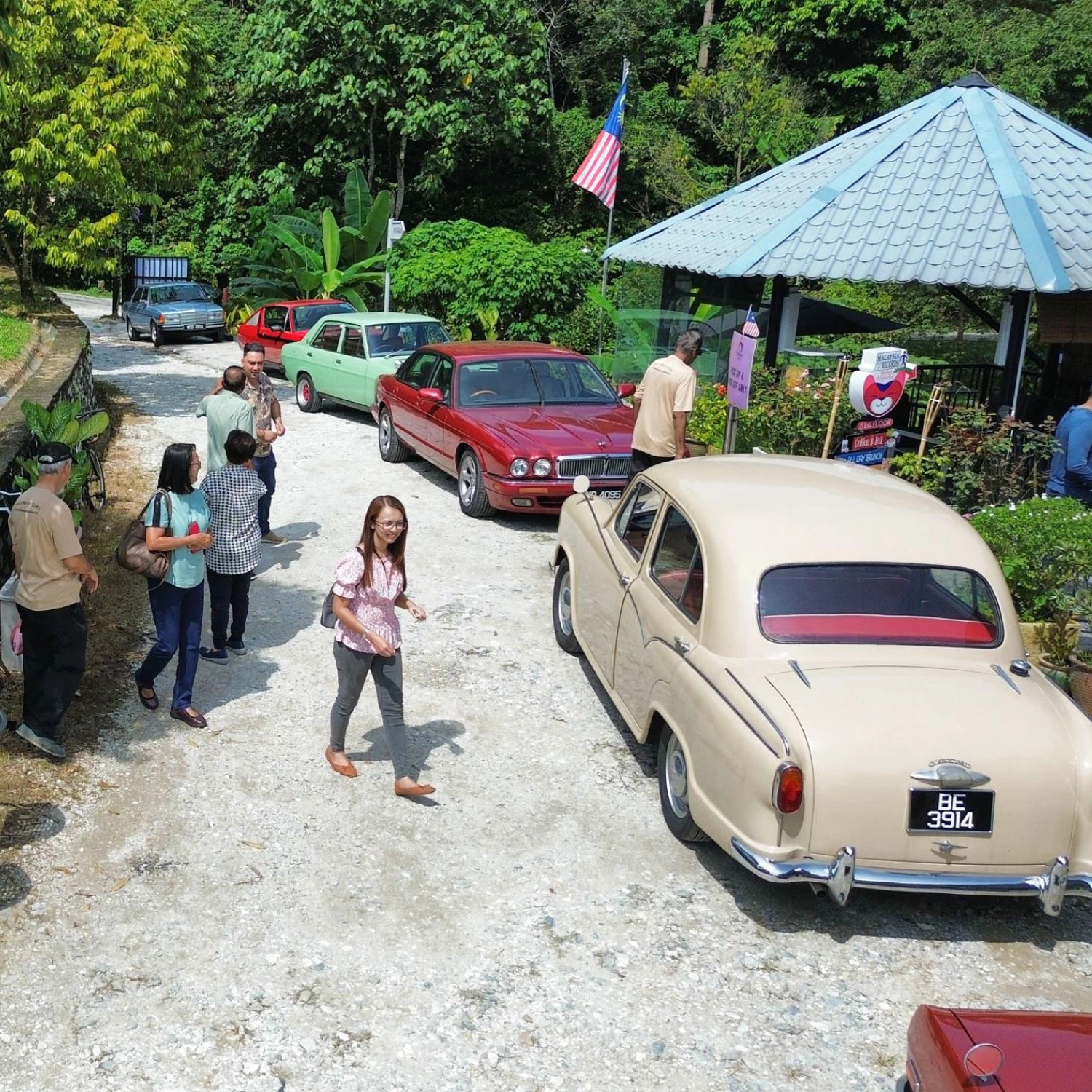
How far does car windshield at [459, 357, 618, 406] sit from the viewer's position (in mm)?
12336

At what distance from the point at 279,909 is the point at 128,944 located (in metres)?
0.64

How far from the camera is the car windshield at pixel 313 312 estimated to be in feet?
70.1

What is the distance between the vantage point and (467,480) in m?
11.9

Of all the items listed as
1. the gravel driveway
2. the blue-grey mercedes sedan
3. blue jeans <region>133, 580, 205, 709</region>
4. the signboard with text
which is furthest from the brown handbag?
the blue-grey mercedes sedan

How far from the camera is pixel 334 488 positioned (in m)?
12.9

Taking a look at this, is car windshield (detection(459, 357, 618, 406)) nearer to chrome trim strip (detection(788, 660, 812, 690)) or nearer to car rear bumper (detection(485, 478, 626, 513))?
car rear bumper (detection(485, 478, 626, 513))

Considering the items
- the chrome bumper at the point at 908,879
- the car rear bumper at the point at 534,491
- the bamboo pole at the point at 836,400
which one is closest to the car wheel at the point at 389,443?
the car rear bumper at the point at 534,491

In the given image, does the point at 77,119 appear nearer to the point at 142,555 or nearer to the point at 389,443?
the point at 389,443

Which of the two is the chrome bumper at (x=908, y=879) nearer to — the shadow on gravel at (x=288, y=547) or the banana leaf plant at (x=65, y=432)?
the shadow on gravel at (x=288, y=547)

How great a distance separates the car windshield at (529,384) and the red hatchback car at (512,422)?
11mm

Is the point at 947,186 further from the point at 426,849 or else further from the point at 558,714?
the point at 426,849

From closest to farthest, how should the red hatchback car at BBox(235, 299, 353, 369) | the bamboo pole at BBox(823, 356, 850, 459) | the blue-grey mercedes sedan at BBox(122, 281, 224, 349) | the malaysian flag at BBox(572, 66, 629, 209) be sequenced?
the bamboo pole at BBox(823, 356, 850, 459) < the malaysian flag at BBox(572, 66, 629, 209) < the red hatchback car at BBox(235, 299, 353, 369) < the blue-grey mercedes sedan at BBox(122, 281, 224, 349)

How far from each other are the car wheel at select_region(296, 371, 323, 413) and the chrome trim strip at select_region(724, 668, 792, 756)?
12878 millimetres

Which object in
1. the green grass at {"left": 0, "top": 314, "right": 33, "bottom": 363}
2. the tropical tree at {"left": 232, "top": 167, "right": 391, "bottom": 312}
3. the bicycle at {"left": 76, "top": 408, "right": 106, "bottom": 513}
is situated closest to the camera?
the bicycle at {"left": 76, "top": 408, "right": 106, "bottom": 513}
